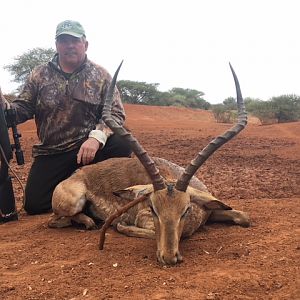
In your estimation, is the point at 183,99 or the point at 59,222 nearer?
the point at 59,222

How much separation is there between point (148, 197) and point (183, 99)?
44.6 m

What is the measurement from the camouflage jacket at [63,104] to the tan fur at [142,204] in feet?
2.85

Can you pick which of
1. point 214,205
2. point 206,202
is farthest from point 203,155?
point 214,205

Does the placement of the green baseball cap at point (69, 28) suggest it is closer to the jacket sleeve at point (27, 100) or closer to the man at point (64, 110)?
the man at point (64, 110)

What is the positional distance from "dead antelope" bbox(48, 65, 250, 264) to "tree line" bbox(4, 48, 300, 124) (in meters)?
25.5

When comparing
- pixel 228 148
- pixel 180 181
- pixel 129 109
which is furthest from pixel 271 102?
pixel 180 181

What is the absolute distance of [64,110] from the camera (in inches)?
302

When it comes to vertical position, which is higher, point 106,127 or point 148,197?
point 106,127

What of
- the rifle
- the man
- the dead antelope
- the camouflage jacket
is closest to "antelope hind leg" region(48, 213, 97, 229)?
the dead antelope

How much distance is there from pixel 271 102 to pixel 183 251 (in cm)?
2965

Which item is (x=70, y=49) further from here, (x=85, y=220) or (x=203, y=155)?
(x=203, y=155)

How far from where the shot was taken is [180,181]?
5020 millimetres

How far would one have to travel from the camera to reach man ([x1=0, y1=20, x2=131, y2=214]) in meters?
7.68

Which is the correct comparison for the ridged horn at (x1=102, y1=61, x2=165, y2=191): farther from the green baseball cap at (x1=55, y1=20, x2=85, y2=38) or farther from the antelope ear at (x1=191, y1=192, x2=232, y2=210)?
the green baseball cap at (x1=55, y1=20, x2=85, y2=38)
